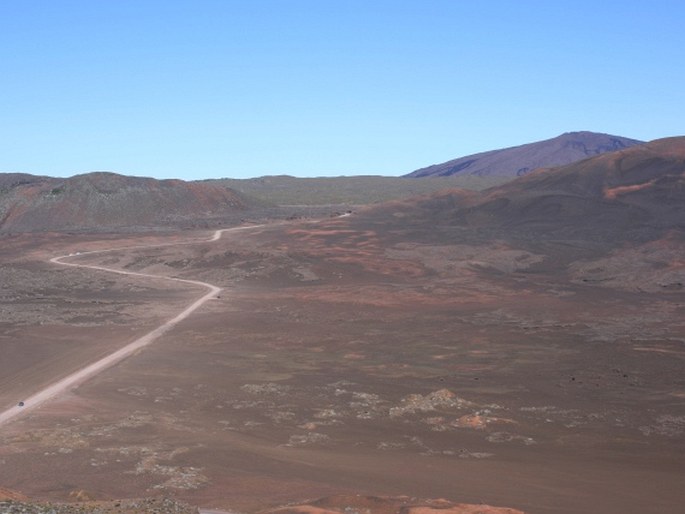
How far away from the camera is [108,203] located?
109 meters

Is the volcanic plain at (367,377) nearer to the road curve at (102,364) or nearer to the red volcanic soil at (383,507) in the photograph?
the road curve at (102,364)

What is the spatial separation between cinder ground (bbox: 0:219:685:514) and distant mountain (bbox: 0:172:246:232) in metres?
53.7

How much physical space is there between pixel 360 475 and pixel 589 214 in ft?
197

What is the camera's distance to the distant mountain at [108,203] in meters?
105

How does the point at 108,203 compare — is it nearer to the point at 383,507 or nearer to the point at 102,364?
the point at 102,364

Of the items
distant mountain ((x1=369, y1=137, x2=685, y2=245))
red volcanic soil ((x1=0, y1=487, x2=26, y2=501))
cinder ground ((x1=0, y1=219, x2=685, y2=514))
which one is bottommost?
cinder ground ((x1=0, y1=219, x2=685, y2=514))

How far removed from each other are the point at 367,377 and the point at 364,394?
266 cm

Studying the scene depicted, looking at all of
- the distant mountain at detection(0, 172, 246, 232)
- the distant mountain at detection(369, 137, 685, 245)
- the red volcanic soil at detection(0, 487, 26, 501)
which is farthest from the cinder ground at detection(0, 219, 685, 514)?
the distant mountain at detection(0, 172, 246, 232)

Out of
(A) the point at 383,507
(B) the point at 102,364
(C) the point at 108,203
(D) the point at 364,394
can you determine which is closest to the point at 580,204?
(B) the point at 102,364

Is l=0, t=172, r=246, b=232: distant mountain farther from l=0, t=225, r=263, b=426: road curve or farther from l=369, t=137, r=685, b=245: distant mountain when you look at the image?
l=0, t=225, r=263, b=426: road curve

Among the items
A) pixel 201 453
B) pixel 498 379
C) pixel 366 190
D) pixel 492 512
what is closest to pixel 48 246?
pixel 498 379

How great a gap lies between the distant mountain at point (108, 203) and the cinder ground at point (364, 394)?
53.7m

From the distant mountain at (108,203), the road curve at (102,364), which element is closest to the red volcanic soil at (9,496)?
the road curve at (102,364)

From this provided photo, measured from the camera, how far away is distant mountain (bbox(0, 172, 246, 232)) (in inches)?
4149
